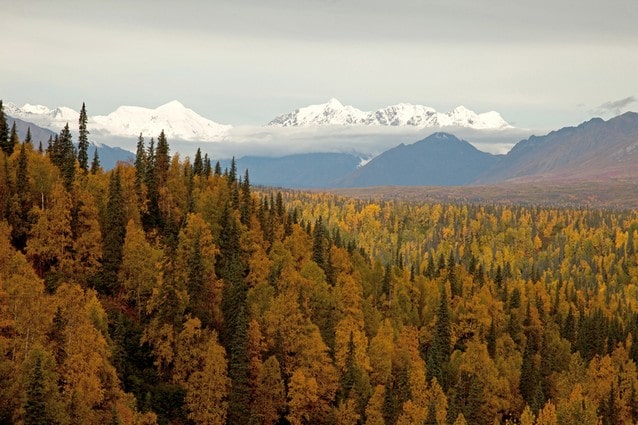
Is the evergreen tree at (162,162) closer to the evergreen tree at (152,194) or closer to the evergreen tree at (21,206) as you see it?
the evergreen tree at (152,194)

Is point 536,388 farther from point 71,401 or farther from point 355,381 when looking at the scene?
point 71,401

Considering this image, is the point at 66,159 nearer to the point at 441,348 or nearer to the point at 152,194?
the point at 152,194

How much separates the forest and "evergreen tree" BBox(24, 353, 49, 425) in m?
0.14

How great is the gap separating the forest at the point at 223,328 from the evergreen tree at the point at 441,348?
1.31 ft

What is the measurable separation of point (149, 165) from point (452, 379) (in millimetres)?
73227

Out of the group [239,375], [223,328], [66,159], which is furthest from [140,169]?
[239,375]

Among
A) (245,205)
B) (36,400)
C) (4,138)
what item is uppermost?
(4,138)

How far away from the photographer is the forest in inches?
3371

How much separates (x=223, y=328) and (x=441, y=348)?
4651cm

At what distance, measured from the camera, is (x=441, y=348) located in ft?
468

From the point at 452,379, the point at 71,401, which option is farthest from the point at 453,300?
Result: the point at 71,401

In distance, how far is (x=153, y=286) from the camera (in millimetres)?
115875

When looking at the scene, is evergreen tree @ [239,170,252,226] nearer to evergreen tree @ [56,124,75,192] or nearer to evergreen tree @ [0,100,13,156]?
evergreen tree @ [56,124,75,192]

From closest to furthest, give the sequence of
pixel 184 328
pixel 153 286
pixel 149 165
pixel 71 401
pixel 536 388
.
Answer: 1. pixel 71 401
2. pixel 184 328
3. pixel 153 286
4. pixel 536 388
5. pixel 149 165
